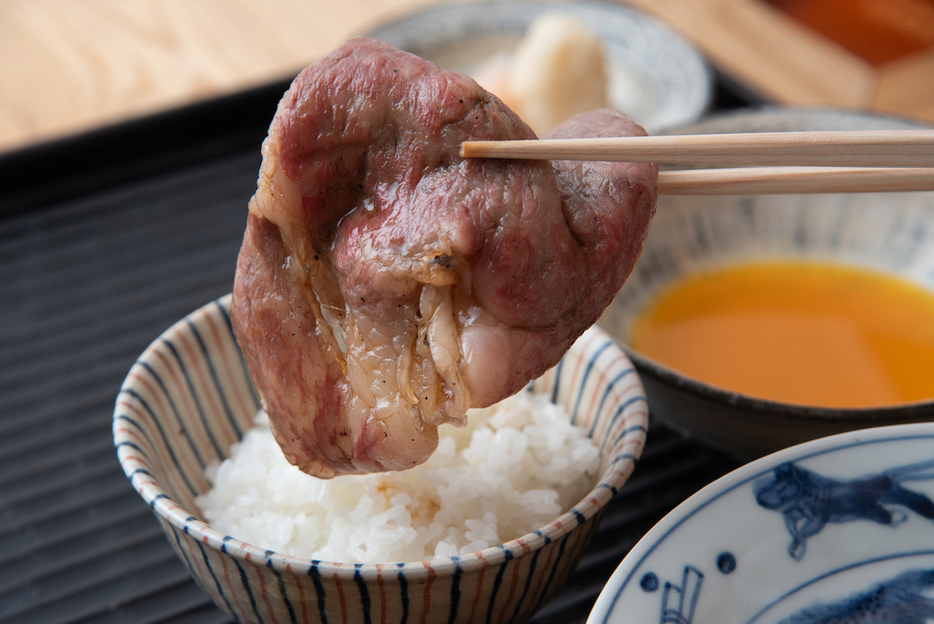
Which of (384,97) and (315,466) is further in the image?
(315,466)

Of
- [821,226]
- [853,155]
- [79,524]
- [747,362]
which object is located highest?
[853,155]

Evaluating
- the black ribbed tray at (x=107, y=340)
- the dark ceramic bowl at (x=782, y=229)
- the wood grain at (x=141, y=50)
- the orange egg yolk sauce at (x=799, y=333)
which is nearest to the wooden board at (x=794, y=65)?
the black ribbed tray at (x=107, y=340)

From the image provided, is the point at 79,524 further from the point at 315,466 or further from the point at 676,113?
the point at 676,113

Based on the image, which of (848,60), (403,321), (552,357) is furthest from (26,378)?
(848,60)

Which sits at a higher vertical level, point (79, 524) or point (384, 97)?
point (384, 97)

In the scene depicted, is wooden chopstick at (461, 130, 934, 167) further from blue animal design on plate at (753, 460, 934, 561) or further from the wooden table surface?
the wooden table surface

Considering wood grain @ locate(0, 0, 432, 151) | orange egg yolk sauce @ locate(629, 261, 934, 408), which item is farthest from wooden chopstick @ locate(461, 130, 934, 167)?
wood grain @ locate(0, 0, 432, 151)
